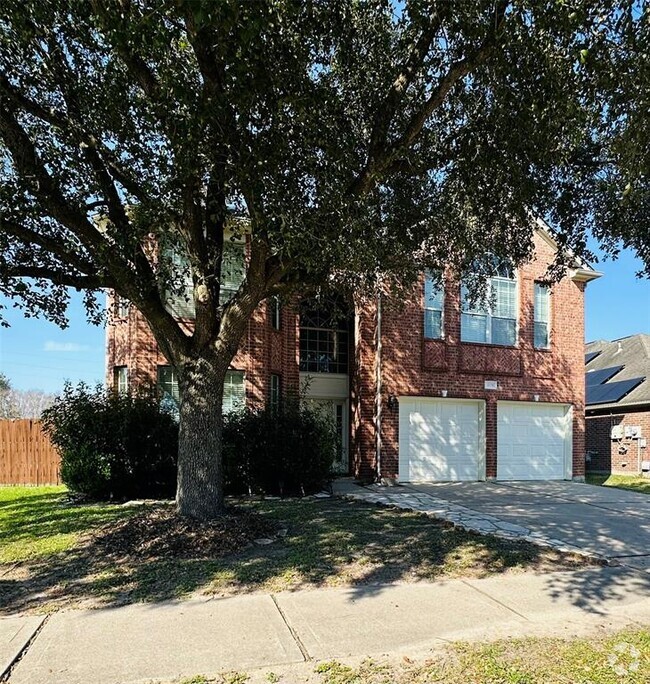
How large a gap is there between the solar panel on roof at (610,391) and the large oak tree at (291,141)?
42.2 feet

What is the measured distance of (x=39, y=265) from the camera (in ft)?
26.3

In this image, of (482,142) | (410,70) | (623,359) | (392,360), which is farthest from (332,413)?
(623,359)

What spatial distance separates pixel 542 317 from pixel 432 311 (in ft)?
10.9

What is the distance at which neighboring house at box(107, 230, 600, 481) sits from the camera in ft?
41.8

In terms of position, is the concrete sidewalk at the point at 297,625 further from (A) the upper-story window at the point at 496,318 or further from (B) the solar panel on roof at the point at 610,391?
(B) the solar panel on roof at the point at 610,391

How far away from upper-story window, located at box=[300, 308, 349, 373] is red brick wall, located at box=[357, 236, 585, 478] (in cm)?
158

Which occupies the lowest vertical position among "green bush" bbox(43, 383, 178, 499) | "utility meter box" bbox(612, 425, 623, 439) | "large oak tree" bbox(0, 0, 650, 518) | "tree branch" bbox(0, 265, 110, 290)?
"utility meter box" bbox(612, 425, 623, 439)

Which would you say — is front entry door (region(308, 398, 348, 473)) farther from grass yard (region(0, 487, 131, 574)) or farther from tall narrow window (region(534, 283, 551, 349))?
grass yard (region(0, 487, 131, 574))

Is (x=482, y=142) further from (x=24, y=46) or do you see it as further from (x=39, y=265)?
(x=39, y=265)

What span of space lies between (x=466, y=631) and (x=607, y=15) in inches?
213

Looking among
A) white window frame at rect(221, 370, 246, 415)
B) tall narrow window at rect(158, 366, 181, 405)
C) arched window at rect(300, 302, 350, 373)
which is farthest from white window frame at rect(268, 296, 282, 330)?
tall narrow window at rect(158, 366, 181, 405)

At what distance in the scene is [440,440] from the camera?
13844 millimetres

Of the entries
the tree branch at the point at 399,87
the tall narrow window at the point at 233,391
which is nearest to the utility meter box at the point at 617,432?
the tall narrow window at the point at 233,391

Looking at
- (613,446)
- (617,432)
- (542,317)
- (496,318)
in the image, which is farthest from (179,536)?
(613,446)
